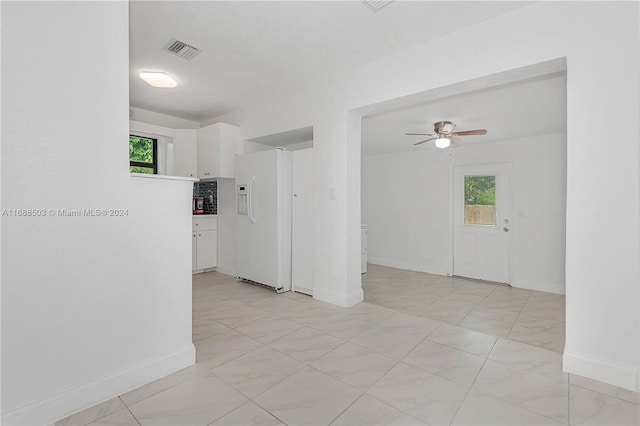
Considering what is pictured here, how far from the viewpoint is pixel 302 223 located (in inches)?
154

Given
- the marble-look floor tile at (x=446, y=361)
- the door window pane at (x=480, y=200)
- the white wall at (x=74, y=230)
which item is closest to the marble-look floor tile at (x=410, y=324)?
the marble-look floor tile at (x=446, y=361)

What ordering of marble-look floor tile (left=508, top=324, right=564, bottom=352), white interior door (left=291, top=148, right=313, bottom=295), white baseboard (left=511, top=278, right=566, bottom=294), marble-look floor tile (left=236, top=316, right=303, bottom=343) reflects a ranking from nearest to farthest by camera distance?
marble-look floor tile (left=508, top=324, right=564, bottom=352) < marble-look floor tile (left=236, top=316, right=303, bottom=343) < white interior door (left=291, top=148, right=313, bottom=295) < white baseboard (left=511, top=278, right=566, bottom=294)

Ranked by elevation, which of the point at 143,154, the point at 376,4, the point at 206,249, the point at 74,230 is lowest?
the point at 206,249

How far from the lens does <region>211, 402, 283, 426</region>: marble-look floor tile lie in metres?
1.58

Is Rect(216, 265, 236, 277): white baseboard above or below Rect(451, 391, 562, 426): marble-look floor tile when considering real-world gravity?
above

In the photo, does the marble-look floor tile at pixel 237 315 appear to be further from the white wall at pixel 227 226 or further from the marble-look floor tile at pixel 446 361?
the white wall at pixel 227 226

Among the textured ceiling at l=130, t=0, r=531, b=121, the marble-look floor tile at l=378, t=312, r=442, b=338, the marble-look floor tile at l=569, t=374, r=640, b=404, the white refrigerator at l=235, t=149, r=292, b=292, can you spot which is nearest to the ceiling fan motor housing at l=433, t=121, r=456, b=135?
the textured ceiling at l=130, t=0, r=531, b=121

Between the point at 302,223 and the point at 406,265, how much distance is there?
9.57 feet

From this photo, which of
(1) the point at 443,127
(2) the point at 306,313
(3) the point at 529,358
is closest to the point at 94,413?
(2) the point at 306,313

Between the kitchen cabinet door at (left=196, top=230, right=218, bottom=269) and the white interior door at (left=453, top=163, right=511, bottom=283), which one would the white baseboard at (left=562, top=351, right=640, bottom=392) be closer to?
the white interior door at (left=453, top=163, right=511, bottom=283)

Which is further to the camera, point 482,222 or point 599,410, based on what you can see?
point 482,222

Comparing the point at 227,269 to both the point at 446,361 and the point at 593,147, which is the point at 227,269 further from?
the point at 593,147

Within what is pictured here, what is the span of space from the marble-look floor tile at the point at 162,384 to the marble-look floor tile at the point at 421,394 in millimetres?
1128

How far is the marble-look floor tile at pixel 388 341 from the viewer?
2.37m
